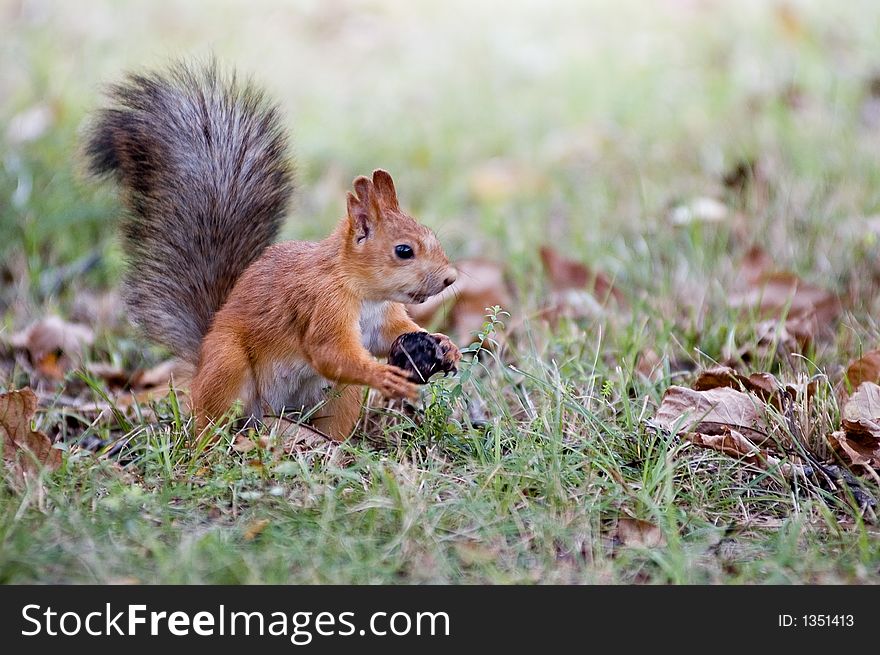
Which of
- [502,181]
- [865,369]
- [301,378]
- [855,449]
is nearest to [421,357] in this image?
[301,378]

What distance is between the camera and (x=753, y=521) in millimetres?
2186

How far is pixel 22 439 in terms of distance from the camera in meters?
2.39

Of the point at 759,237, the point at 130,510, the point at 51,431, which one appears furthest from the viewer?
the point at 759,237

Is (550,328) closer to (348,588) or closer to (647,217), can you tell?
(647,217)

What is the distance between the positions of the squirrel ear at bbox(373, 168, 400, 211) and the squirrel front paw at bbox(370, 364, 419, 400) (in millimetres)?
386

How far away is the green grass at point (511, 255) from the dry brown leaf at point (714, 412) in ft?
0.21

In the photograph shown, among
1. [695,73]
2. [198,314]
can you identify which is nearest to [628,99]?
[695,73]

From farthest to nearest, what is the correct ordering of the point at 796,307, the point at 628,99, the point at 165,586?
the point at 628,99 → the point at 796,307 → the point at 165,586

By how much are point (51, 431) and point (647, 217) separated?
2239 millimetres

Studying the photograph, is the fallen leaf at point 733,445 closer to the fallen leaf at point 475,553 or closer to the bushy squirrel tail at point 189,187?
the fallen leaf at point 475,553

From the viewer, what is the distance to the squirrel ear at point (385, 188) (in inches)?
96.7

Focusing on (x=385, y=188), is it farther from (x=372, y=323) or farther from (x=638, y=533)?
(x=638, y=533)

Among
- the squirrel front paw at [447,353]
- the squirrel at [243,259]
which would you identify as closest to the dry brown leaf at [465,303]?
the squirrel at [243,259]

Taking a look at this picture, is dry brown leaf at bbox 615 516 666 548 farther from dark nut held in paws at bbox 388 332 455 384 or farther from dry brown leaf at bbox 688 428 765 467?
dark nut held in paws at bbox 388 332 455 384
